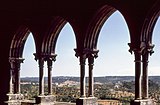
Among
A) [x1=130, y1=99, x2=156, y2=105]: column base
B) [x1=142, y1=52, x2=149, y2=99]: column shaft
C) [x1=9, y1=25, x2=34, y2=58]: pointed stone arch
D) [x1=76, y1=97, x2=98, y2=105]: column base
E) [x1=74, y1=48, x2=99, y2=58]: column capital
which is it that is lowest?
[x1=76, y1=97, x2=98, y2=105]: column base

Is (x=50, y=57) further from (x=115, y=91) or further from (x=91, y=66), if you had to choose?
(x=115, y=91)

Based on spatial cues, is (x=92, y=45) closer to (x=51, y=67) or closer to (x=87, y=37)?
(x=87, y=37)

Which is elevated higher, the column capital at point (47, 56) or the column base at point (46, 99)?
the column capital at point (47, 56)

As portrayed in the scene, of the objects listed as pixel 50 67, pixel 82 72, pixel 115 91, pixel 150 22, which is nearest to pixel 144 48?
pixel 150 22

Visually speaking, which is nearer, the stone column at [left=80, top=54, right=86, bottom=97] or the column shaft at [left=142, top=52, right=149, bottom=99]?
the column shaft at [left=142, top=52, right=149, bottom=99]

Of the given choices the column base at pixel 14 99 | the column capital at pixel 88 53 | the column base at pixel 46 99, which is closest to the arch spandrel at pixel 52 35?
the column base at pixel 46 99

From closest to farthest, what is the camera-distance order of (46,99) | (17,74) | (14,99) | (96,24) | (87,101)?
(87,101) < (96,24) < (46,99) < (14,99) < (17,74)

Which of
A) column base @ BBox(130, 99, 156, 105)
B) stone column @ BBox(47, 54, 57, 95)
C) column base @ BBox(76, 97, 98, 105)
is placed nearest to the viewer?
column base @ BBox(130, 99, 156, 105)

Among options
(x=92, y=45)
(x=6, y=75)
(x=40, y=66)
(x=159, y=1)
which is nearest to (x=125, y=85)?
(x=92, y=45)

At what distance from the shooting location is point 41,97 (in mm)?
12695

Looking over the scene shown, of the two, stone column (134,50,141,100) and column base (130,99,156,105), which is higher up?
stone column (134,50,141,100)

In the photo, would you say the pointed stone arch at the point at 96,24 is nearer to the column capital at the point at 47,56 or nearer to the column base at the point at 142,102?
the column capital at the point at 47,56

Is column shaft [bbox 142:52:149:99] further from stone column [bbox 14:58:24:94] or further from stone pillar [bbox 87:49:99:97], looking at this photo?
stone column [bbox 14:58:24:94]

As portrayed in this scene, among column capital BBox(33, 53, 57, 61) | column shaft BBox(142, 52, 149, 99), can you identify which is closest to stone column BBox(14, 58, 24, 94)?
column capital BBox(33, 53, 57, 61)
